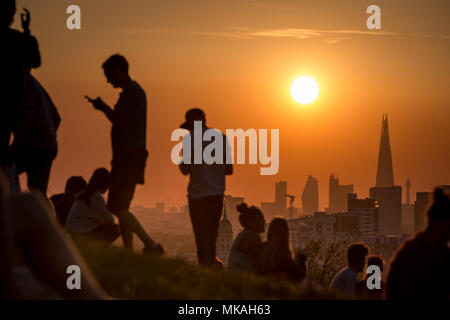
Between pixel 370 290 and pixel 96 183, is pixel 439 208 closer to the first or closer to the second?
pixel 370 290

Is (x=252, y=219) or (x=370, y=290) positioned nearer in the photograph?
(x=370, y=290)

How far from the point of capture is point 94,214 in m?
10.7

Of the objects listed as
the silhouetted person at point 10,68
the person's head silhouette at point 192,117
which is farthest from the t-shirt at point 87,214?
the silhouetted person at point 10,68

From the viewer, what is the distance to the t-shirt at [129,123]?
32.2 ft

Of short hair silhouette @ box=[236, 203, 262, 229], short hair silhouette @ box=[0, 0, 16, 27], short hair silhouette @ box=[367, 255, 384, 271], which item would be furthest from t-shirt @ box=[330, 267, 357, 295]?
short hair silhouette @ box=[0, 0, 16, 27]

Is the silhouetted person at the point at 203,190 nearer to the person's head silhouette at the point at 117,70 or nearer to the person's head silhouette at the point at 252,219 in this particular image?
the person's head silhouette at the point at 252,219

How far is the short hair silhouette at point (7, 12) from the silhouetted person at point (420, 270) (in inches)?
174

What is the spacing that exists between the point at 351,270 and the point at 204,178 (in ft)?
7.46

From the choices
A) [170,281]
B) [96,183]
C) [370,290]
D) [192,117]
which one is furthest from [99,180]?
[370,290]

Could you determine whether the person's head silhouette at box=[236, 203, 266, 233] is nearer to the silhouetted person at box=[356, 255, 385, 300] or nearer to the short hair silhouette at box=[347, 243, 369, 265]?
the short hair silhouette at box=[347, 243, 369, 265]

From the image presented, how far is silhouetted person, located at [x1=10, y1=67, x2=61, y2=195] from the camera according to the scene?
8859 millimetres

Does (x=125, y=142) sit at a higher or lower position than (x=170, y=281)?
higher
